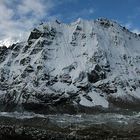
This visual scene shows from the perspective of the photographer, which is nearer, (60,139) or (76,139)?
(60,139)

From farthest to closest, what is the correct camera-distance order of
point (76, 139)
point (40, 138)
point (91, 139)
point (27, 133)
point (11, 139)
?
point (91, 139), point (76, 139), point (27, 133), point (40, 138), point (11, 139)

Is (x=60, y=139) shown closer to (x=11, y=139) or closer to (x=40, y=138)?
(x=40, y=138)

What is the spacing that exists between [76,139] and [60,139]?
1424 cm

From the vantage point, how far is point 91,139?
647 ft

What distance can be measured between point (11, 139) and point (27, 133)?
24.8 m

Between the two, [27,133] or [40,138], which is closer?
[40,138]

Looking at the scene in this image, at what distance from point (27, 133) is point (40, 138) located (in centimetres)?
1138

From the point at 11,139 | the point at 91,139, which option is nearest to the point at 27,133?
the point at 11,139

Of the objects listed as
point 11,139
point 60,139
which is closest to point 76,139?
point 60,139

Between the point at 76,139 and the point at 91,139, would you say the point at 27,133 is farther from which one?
the point at 91,139

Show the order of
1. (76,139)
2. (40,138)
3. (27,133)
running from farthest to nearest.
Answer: (76,139) < (27,133) < (40,138)

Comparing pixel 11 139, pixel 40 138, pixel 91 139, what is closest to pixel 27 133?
pixel 40 138

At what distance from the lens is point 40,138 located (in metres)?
156

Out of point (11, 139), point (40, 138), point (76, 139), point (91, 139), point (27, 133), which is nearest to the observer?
point (11, 139)
